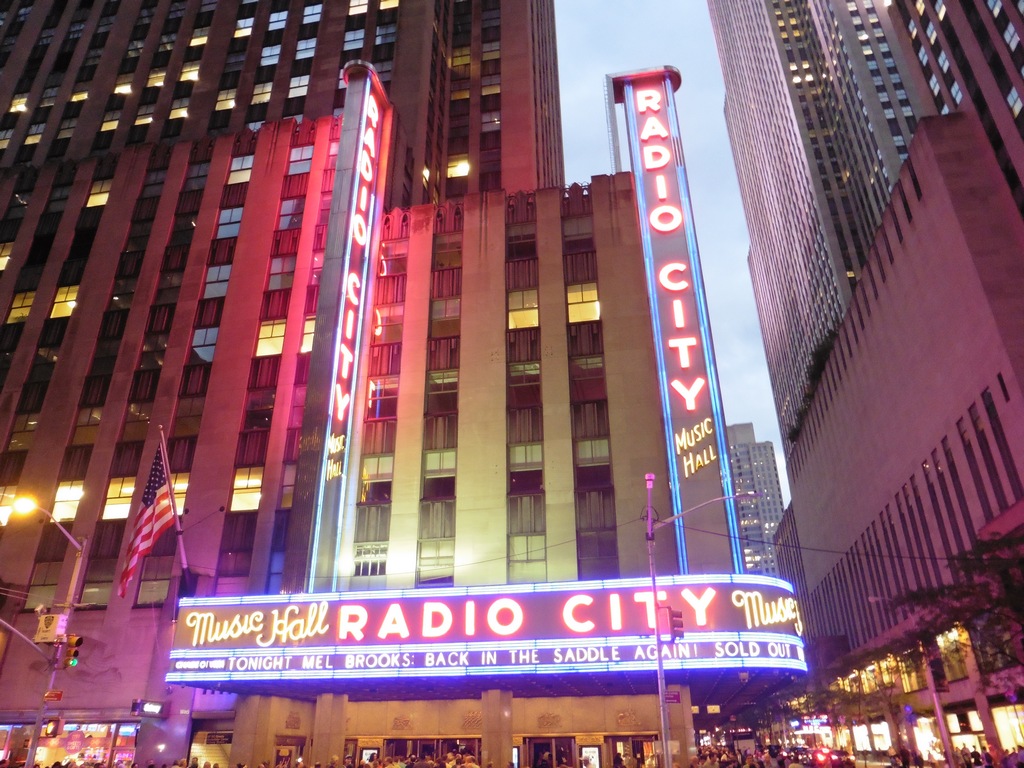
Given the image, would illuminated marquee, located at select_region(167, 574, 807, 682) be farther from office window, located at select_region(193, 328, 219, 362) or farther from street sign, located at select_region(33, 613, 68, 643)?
office window, located at select_region(193, 328, 219, 362)

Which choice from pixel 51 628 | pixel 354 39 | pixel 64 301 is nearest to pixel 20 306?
pixel 64 301

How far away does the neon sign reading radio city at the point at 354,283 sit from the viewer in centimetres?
3494

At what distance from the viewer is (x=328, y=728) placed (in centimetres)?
3266

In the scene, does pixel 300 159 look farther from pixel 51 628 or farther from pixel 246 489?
pixel 51 628

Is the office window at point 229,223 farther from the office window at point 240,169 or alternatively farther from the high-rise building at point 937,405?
the high-rise building at point 937,405

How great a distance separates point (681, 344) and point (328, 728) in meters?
22.4

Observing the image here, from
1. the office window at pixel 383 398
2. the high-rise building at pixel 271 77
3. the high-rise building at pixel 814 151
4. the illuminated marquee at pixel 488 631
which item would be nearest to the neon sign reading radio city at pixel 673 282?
the illuminated marquee at pixel 488 631

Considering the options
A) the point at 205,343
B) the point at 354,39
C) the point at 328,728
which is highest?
the point at 354,39

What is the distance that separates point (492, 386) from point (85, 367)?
25870mm

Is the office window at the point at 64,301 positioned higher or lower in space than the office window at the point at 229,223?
lower

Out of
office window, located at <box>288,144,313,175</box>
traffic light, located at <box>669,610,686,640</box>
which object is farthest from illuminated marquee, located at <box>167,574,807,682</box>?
office window, located at <box>288,144,313,175</box>

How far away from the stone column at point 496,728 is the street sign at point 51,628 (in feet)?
56.0

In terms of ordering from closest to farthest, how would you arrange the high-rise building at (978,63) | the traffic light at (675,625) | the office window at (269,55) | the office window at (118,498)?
the traffic light at (675,625) → the office window at (118,498) → the high-rise building at (978,63) → the office window at (269,55)

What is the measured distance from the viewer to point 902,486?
6291 cm
